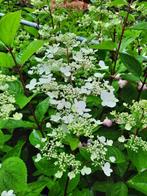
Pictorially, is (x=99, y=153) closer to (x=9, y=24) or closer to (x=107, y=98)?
(x=107, y=98)

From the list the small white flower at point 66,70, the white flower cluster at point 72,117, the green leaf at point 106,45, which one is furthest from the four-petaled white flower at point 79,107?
the green leaf at point 106,45

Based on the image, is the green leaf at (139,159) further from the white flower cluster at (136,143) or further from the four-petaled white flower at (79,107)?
the four-petaled white flower at (79,107)

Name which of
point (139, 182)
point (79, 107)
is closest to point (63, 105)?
point (79, 107)

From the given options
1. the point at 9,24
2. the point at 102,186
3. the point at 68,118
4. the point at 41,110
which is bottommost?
the point at 102,186

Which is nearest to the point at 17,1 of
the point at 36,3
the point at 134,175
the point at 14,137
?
the point at 36,3

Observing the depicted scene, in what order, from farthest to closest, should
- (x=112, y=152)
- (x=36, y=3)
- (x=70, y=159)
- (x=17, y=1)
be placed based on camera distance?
(x=17, y=1) → (x=36, y=3) → (x=112, y=152) → (x=70, y=159)

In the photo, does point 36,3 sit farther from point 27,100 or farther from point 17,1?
point 17,1
